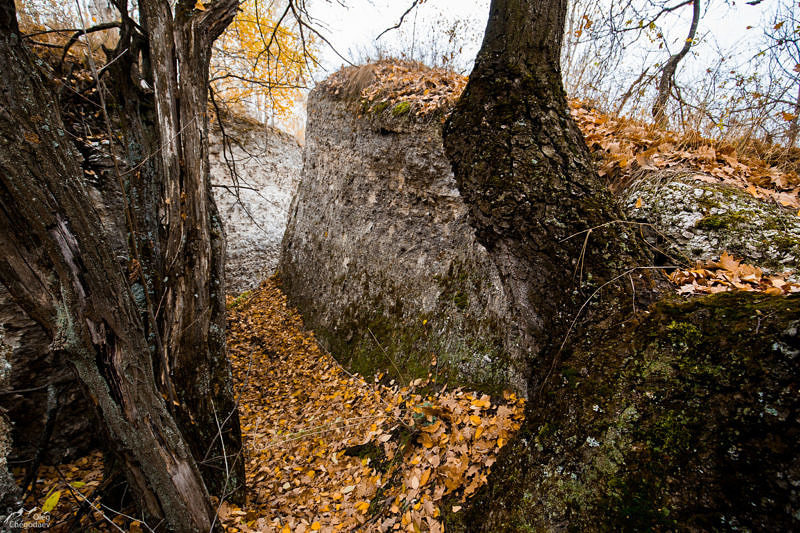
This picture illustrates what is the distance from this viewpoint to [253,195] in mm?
9516

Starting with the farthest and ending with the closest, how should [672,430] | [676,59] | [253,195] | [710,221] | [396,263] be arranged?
[253,195] → [676,59] → [396,263] → [710,221] → [672,430]

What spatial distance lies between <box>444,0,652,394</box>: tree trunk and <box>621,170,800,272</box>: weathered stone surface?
107 cm

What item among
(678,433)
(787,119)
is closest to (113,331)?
(678,433)

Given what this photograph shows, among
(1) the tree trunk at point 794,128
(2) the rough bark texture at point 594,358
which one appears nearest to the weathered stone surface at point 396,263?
(2) the rough bark texture at point 594,358

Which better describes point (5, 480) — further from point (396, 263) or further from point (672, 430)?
point (396, 263)

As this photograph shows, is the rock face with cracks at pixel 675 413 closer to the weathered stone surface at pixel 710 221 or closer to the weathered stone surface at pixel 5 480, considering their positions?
the weathered stone surface at pixel 710 221

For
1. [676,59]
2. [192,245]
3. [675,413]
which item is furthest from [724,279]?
[676,59]

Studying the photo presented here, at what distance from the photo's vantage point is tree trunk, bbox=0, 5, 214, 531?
1.40 metres

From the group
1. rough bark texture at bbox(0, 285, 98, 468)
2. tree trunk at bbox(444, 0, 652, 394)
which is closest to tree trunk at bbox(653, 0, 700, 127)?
tree trunk at bbox(444, 0, 652, 394)

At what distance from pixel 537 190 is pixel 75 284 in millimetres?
2166

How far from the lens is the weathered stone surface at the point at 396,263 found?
339 cm

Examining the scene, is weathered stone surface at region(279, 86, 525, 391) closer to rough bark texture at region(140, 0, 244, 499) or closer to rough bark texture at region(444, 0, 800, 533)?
rough bark texture at region(444, 0, 800, 533)

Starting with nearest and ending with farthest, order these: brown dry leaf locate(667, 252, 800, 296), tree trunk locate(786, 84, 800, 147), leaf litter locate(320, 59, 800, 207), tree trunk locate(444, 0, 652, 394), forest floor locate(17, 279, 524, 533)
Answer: tree trunk locate(444, 0, 652, 394) < brown dry leaf locate(667, 252, 800, 296) < forest floor locate(17, 279, 524, 533) < leaf litter locate(320, 59, 800, 207) < tree trunk locate(786, 84, 800, 147)

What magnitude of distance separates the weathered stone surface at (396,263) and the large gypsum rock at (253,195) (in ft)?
6.66
